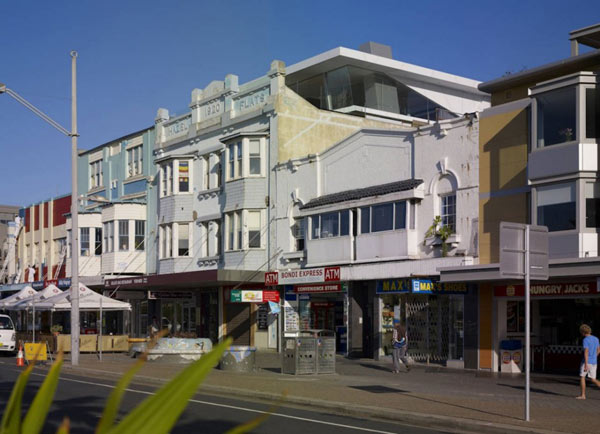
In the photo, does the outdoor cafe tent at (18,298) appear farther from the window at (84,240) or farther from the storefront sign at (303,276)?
the storefront sign at (303,276)

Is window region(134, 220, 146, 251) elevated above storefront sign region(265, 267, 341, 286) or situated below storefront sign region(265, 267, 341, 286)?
above

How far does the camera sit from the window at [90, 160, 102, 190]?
51469 mm

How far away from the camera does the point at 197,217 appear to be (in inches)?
1608

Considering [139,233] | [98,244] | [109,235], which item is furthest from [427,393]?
[98,244]

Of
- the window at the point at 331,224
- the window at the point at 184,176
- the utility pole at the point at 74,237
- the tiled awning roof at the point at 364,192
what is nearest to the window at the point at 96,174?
the window at the point at 184,176

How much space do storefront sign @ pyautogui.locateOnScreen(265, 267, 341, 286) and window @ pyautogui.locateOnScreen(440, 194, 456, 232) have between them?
4.73m

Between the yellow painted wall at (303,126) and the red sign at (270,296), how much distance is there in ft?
19.4

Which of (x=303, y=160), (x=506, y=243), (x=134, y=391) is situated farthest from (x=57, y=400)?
(x=303, y=160)

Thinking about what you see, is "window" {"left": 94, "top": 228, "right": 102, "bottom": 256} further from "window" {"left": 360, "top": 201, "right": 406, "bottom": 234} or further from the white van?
"window" {"left": 360, "top": 201, "right": 406, "bottom": 234}

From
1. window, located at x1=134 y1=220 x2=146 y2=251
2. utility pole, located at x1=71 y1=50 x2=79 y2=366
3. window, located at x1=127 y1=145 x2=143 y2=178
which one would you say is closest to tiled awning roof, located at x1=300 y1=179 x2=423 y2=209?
utility pole, located at x1=71 y1=50 x2=79 y2=366

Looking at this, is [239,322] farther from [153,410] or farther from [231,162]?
[153,410]

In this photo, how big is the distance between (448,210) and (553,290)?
5.07 metres

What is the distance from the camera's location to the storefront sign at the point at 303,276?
30969mm

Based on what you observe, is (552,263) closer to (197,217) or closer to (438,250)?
(438,250)
